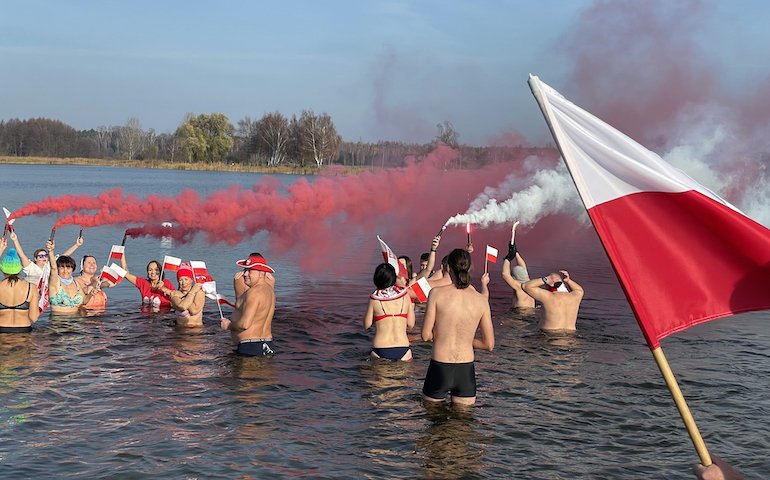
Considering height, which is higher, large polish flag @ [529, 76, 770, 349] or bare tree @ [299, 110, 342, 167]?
bare tree @ [299, 110, 342, 167]

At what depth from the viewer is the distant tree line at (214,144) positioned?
89.0 metres

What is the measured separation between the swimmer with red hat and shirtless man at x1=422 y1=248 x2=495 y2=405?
21.9 ft

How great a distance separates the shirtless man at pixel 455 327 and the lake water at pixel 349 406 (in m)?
0.72

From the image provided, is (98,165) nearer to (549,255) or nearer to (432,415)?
Answer: (549,255)

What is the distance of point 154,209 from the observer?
20.1 metres

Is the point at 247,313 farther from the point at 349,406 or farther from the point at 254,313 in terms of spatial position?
the point at 349,406

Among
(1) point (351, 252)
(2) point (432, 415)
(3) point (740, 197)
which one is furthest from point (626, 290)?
(1) point (351, 252)

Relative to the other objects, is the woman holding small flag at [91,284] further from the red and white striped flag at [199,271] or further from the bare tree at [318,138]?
the bare tree at [318,138]

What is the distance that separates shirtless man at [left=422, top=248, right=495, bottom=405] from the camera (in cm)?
853

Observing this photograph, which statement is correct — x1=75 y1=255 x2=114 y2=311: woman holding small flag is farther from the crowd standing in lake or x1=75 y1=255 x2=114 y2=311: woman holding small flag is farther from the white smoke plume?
the white smoke plume

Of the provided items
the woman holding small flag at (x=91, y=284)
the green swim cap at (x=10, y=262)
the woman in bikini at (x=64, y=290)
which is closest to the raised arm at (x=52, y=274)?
the woman in bikini at (x=64, y=290)

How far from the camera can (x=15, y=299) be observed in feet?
41.8

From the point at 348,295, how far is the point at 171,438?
441 inches

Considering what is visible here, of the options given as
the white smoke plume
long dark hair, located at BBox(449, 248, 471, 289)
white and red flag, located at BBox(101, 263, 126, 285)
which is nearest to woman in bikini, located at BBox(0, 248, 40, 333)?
white and red flag, located at BBox(101, 263, 126, 285)
